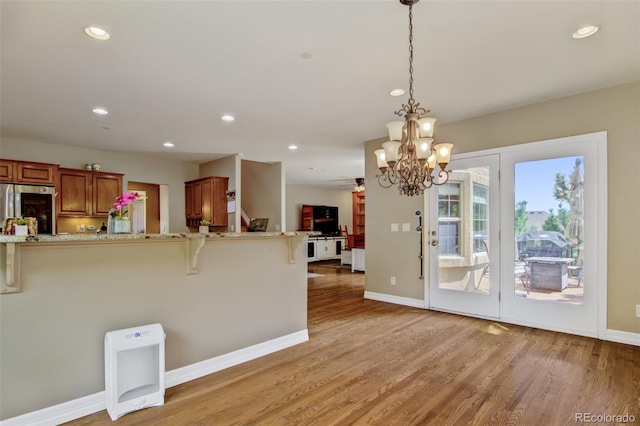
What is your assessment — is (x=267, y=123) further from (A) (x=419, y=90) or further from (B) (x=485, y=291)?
(B) (x=485, y=291)

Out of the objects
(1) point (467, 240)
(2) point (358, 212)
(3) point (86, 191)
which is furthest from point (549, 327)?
(2) point (358, 212)

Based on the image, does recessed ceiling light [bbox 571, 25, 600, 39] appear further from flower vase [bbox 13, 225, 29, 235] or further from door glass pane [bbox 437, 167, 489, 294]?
flower vase [bbox 13, 225, 29, 235]

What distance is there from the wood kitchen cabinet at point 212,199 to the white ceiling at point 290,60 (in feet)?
7.21

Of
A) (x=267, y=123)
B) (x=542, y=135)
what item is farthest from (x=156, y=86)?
(x=542, y=135)

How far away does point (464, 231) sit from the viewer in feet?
14.4

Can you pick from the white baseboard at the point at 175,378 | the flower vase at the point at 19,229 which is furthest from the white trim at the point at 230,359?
the flower vase at the point at 19,229

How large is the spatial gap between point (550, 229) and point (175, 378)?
405 cm

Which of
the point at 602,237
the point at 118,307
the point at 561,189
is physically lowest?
the point at 118,307

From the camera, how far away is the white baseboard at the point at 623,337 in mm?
3213

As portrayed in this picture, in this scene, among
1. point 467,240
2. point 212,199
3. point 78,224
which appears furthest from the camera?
point 212,199

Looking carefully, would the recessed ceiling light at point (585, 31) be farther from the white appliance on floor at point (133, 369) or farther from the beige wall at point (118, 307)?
the white appliance on floor at point (133, 369)

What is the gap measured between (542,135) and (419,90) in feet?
5.24

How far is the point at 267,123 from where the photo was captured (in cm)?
460

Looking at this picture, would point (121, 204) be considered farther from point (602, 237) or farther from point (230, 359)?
point (602, 237)
